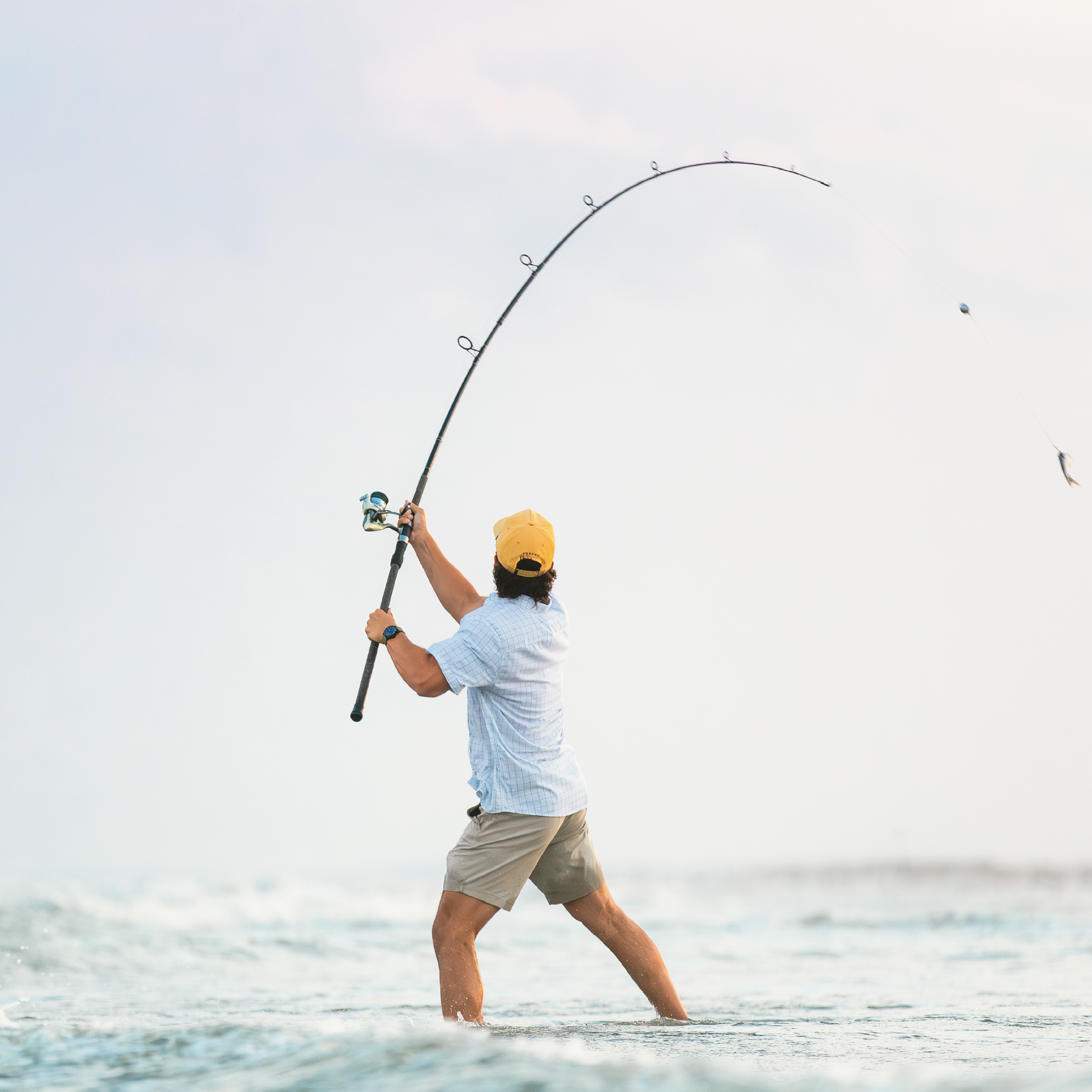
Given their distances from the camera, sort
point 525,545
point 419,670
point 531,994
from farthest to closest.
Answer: point 531,994, point 525,545, point 419,670

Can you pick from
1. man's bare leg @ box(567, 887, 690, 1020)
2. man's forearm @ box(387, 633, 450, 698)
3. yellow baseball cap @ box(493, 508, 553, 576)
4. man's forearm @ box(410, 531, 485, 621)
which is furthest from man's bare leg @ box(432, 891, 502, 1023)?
yellow baseball cap @ box(493, 508, 553, 576)

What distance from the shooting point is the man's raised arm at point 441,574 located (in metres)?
3.65

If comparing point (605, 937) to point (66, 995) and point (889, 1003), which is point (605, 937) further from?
point (66, 995)

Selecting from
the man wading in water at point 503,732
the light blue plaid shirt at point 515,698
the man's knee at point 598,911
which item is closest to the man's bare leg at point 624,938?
the man's knee at point 598,911

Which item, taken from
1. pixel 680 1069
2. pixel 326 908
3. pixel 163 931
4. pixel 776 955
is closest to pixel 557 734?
pixel 680 1069

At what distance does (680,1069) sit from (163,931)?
8114 millimetres

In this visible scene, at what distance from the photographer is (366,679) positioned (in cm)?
361

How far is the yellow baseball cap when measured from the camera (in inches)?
130

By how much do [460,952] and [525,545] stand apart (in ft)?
3.75

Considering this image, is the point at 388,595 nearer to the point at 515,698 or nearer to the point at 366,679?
the point at 366,679

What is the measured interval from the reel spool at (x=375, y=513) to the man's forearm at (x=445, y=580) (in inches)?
4.5

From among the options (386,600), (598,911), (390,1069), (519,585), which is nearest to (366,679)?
(386,600)

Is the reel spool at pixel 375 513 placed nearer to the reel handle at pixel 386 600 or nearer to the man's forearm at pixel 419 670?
the reel handle at pixel 386 600

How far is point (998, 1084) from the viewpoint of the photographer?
2129 millimetres
